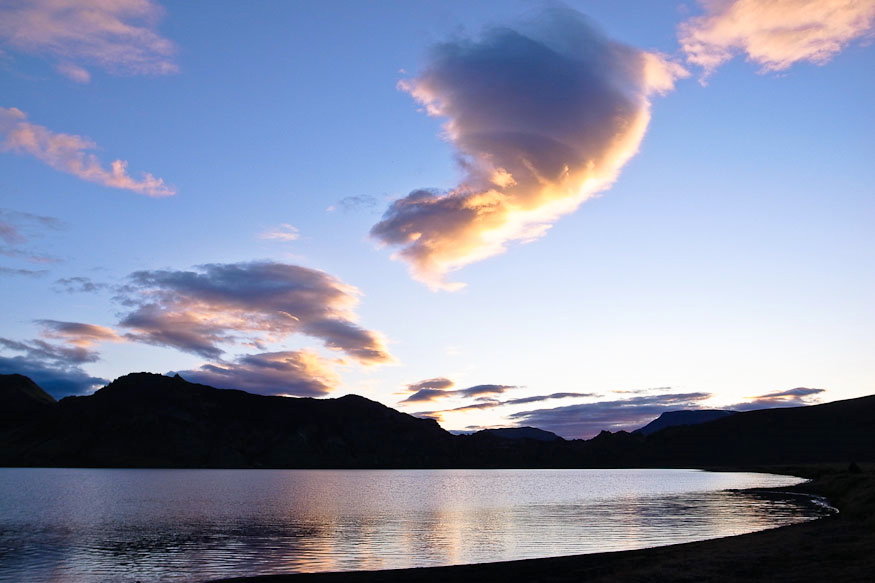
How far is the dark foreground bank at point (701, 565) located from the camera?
29375 millimetres

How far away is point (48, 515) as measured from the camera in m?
75.2

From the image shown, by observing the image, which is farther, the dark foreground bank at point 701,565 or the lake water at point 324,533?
the lake water at point 324,533

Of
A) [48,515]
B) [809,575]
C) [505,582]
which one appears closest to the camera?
[809,575]

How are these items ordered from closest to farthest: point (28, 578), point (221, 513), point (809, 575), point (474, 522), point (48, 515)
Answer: point (809, 575) → point (28, 578) → point (474, 522) → point (48, 515) → point (221, 513)

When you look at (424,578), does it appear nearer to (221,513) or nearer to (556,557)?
(556,557)

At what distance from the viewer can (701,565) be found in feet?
106

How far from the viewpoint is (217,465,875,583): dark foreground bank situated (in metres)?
29.4

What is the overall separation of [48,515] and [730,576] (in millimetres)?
73482

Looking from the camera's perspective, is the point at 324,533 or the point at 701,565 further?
the point at 324,533

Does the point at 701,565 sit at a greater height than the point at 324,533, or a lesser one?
lesser

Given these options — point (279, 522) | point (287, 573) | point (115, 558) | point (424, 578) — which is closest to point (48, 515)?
point (279, 522)

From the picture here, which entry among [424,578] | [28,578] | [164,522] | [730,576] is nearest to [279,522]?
[164,522]

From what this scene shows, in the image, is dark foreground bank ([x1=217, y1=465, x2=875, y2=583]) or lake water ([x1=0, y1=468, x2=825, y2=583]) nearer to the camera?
dark foreground bank ([x1=217, y1=465, x2=875, y2=583])

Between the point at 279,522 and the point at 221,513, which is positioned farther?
the point at 221,513
